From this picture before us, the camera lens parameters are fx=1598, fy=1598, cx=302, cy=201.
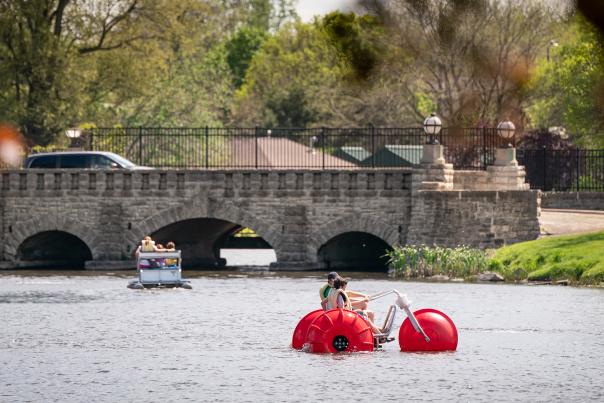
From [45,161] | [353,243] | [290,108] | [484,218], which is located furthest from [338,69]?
[484,218]

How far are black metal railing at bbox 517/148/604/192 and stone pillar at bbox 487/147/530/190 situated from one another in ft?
27.3

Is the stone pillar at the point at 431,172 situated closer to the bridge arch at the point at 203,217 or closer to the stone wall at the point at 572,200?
the bridge arch at the point at 203,217

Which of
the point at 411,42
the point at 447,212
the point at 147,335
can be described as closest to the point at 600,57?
the point at 447,212

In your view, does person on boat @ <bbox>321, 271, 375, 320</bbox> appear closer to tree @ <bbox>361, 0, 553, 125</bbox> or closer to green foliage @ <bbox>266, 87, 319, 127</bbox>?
tree @ <bbox>361, 0, 553, 125</bbox>

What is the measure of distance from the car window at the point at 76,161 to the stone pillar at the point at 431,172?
1538 centimetres

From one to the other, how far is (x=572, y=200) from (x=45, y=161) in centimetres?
2402

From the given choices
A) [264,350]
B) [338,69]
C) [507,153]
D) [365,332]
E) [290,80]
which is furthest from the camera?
[290,80]

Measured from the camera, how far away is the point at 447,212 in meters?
64.1

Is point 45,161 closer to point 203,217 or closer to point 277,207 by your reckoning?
point 203,217

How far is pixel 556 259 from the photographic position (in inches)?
2287

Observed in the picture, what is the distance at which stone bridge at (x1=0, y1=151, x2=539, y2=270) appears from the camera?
64.2 meters

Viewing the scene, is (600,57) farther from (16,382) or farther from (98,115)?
(16,382)

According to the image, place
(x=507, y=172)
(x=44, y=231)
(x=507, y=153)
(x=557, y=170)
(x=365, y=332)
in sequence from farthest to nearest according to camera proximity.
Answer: (x=557, y=170), (x=44, y=231), (x=507, y=153), (x=507, y=172), (x=365, y=332)

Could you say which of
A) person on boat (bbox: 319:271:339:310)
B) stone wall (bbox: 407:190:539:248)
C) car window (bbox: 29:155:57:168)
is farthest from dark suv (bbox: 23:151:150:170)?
person on boat (bbox: 319:271:339:310)
